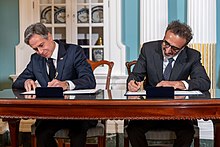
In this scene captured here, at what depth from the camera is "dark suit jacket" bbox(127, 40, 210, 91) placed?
2660mm

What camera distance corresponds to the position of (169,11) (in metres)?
4.04

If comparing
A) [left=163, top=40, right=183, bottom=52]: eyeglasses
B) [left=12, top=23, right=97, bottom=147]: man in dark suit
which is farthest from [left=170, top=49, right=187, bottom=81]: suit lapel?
[left=12, top=23, right=97, bottom=147]: man in dark suit

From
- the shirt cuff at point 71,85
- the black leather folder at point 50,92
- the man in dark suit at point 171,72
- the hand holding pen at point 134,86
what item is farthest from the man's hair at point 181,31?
the black leather folder at point 50,92

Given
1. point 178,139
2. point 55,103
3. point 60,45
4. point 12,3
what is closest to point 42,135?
point 55,103

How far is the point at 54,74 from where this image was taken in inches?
107

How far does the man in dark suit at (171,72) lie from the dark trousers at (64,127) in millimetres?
281

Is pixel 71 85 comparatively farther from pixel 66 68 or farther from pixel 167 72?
pixel 167 72

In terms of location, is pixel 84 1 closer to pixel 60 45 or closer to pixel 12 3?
pixel 12 3

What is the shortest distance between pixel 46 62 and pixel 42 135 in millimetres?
545

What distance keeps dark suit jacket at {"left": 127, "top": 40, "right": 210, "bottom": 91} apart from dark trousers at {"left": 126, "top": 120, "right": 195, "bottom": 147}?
0.34 m

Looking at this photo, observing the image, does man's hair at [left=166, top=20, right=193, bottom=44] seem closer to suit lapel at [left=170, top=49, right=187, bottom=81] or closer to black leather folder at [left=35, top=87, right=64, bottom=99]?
suit lapel at [left=170, top=49, right=187, bottom=81]

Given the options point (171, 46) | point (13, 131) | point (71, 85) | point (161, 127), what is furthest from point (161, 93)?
point (13, 131)

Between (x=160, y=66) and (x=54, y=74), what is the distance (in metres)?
0.72

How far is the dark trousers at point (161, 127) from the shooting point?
2371 millimetres
